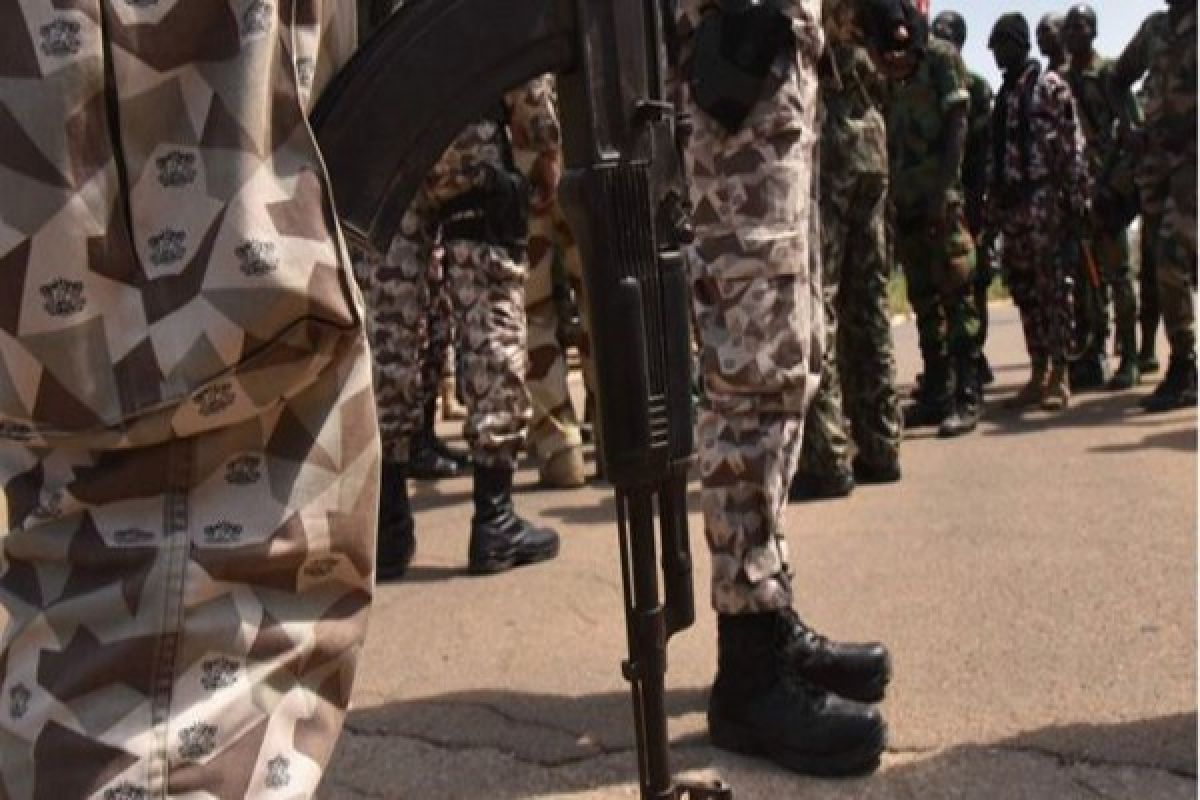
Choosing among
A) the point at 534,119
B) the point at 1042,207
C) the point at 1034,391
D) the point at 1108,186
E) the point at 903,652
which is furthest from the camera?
the point at 1108,186

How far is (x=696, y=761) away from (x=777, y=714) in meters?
0.15

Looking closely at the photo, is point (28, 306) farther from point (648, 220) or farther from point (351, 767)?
point (351, 767)

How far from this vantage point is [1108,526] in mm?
3342

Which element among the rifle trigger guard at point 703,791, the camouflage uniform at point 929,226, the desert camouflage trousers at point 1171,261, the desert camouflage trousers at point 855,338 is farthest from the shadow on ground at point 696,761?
the desert camouflage trousers at point 1171,261

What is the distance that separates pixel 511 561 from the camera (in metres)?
3.27

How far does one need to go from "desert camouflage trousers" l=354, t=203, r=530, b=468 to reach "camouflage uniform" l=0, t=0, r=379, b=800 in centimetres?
220

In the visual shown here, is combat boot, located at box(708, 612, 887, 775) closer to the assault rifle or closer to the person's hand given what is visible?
the assault rifle

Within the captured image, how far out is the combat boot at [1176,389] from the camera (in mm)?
5473

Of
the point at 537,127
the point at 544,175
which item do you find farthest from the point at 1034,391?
the point at 537,127

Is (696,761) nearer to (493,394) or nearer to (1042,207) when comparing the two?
(493,394)

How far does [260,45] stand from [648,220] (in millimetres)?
482

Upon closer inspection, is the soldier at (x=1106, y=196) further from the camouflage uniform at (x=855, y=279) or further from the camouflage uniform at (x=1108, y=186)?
the camouflage uniform at (x=855, y=279)

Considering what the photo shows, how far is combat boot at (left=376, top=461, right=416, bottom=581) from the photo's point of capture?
10.5 feet

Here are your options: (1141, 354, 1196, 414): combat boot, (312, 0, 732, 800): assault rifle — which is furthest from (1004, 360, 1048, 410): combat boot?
(312, 0, 732, 800): assault rifle
